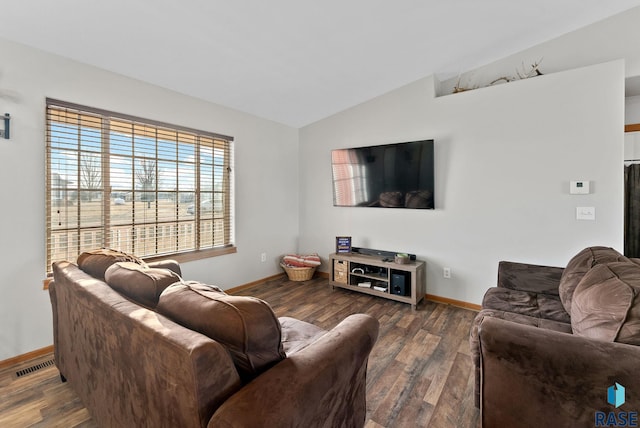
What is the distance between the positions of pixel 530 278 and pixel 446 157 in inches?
59.8

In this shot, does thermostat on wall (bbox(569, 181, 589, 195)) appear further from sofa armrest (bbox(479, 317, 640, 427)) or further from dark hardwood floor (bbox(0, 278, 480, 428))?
sofa armrest (bbox(479, 317, 640, 427))

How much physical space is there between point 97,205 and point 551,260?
4263 mm

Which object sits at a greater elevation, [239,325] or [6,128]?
[6,128]

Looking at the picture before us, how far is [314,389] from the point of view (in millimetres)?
973

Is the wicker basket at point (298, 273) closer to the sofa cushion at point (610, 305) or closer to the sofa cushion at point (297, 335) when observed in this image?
the sofa cushion at point (297, 335)

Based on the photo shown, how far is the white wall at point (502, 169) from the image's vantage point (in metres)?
2.53

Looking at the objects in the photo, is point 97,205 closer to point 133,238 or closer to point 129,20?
point 133,238

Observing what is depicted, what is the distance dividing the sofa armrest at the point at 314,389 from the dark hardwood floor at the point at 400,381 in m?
0.49

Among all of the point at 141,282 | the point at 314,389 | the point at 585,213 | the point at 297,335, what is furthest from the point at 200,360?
the point at 585,213

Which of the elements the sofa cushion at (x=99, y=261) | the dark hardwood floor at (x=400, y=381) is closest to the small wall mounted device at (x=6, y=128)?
the sofa cushion at (x=99, y=261)

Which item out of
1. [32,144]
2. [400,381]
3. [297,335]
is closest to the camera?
[297,335]

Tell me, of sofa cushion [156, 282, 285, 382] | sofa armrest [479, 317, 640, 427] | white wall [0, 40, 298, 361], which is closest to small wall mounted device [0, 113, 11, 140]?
white wall [0, 40, 298, 361]

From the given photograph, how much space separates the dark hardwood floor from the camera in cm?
162

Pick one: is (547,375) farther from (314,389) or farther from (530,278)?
(530,278)
